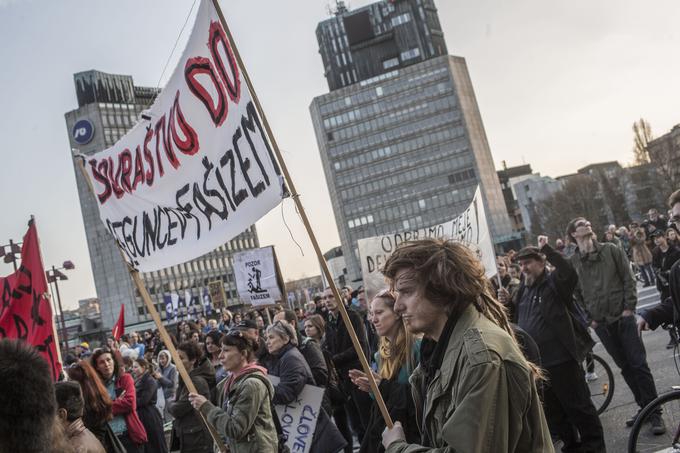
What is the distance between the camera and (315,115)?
402ft

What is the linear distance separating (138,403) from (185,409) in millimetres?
1299

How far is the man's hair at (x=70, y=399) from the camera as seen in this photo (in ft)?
12.3

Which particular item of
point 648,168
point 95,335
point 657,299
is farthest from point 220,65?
point 95,335

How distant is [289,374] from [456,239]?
2.26 meters

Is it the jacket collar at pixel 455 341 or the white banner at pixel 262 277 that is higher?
the white banner at pixel 262 277

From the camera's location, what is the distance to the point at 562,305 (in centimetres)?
575

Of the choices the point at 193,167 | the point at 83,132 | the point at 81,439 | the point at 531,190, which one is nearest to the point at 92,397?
the point at 81,439

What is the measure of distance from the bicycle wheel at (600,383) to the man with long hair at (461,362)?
496 centimetres

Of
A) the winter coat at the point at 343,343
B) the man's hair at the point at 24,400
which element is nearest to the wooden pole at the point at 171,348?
the man's hair at the point at 24,400

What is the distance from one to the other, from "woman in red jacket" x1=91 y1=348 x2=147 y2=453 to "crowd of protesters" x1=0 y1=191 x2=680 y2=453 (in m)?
0.01

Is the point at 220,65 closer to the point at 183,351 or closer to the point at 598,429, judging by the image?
the point at 183,351

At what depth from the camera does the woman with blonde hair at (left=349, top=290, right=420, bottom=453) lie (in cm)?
391

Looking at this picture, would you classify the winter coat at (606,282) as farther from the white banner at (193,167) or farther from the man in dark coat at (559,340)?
the white banner at (193,167)

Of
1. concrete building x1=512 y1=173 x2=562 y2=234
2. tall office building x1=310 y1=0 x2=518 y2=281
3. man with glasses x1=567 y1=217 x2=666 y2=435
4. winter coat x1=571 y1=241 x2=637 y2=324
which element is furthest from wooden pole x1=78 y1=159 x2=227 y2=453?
concrete building x1=512 y1=173 x2=562 y2=234
